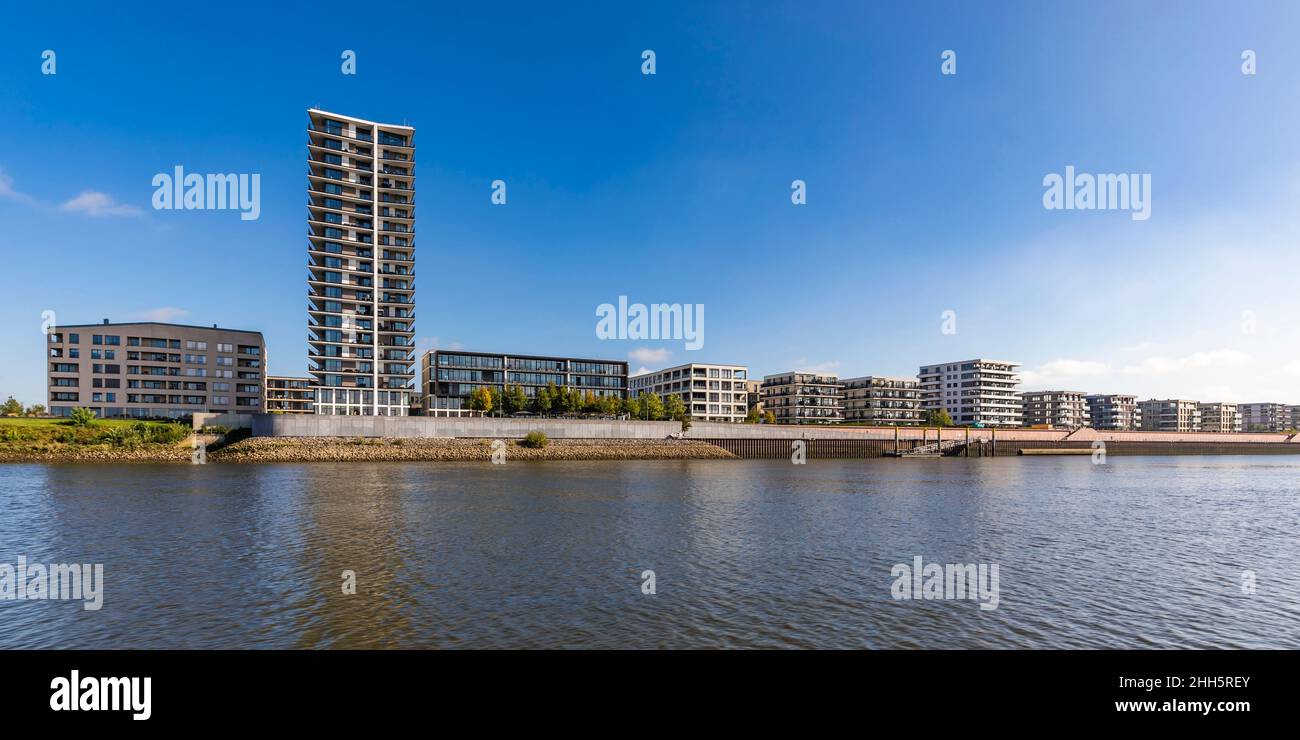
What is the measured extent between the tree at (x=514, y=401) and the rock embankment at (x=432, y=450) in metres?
31.9

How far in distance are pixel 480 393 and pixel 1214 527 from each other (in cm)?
12895

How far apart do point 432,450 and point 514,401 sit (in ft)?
141

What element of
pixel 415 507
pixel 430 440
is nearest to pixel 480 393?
pixel 430 440

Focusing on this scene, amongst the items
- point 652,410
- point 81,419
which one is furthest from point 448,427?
point 81,419

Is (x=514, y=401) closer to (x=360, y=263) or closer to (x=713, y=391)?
(x=360, y=263)

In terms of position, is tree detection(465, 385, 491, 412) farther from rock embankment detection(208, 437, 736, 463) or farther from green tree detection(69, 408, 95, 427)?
green tree detection(69, 408, 95, 427)

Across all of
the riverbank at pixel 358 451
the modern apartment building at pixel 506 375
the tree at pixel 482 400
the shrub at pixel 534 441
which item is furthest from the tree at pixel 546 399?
the shrub at pixel 534 441

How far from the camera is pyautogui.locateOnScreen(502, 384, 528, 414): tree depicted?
14388 centimetres

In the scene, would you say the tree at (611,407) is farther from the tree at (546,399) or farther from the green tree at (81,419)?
the green tree at (81,419)

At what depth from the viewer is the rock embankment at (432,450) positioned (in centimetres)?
9144

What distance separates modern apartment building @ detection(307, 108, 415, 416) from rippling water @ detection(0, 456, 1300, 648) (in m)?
75.6

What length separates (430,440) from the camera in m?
106
